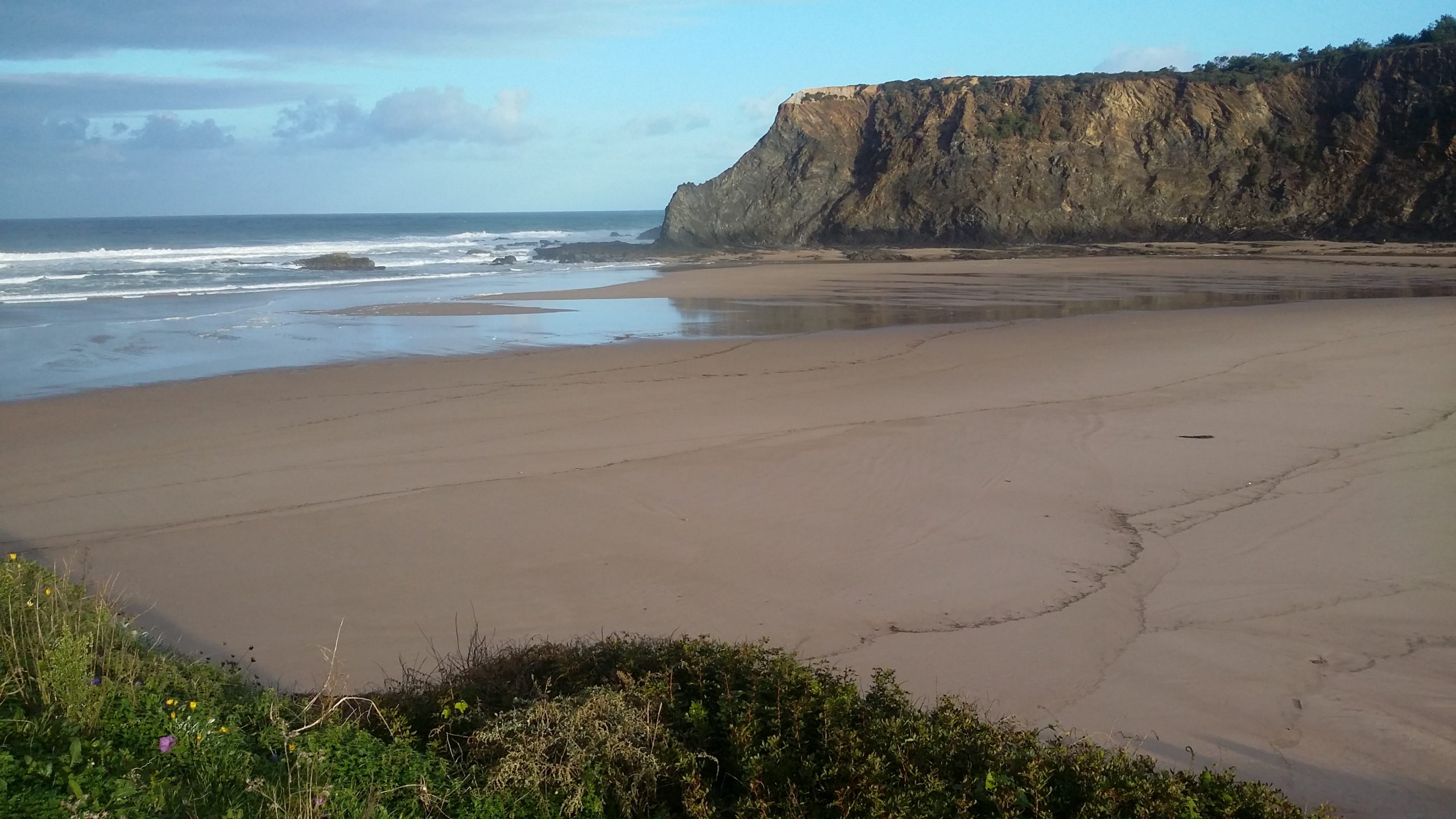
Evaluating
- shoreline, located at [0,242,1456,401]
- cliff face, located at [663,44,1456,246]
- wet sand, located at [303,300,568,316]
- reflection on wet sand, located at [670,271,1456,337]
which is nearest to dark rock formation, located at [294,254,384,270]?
shoreline, located at [0,242,1456,401]

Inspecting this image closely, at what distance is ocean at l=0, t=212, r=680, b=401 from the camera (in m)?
15.3

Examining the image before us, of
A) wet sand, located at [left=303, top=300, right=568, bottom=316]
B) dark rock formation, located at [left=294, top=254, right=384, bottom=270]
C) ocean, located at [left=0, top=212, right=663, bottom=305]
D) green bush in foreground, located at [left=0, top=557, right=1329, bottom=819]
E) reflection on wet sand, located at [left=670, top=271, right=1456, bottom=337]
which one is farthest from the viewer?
dark rock formation, located at [left=294, top=254, right=384, bottom=270]

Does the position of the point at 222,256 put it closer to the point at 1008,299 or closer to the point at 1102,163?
the point at 1008,299

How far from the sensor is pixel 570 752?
3182mm

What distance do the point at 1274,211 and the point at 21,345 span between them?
42.2m

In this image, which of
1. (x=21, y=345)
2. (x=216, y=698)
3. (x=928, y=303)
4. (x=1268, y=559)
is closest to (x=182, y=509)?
(x=216, y=698)

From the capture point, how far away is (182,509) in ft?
26.3

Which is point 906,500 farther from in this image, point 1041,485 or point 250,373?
point 250,373

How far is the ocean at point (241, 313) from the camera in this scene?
603 inches

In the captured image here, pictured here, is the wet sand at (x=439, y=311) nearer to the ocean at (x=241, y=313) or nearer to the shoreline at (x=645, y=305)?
the shoreline at (x=645, y=305)

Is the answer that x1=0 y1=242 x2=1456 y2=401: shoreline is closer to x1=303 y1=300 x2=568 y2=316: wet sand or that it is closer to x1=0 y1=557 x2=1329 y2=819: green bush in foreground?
x1=303 y1=300 x2=568 y2=316: wet sand

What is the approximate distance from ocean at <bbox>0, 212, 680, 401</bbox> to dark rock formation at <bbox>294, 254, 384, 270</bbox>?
0.73 meters

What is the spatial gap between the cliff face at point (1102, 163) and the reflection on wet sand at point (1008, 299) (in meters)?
15.9

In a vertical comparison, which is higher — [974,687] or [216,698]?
[216,698]
